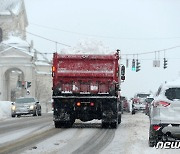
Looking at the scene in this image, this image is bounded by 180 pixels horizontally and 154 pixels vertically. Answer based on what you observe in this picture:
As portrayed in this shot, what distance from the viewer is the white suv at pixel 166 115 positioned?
43.0 feet

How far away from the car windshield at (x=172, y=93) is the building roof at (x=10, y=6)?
85.9 metres

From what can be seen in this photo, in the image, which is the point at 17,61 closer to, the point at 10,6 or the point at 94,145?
the point at 10,6

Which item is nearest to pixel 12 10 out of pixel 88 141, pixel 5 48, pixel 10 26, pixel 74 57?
pixel 10 26

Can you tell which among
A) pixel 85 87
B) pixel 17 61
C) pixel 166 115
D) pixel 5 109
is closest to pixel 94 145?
pixel 166 115

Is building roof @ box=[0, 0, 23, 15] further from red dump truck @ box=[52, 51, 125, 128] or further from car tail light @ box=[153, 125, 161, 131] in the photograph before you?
car tail light @ box=[153, 125, 161, 131]

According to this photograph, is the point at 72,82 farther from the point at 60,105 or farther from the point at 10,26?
the point at 10,26

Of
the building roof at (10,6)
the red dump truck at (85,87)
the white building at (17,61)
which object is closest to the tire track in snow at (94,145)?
the red dump truck at (85,87)

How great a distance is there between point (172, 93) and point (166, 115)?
0.58 meters

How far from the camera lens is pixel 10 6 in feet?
327

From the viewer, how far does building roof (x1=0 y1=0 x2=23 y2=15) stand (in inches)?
3841

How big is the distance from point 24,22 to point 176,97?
9377 centimetres

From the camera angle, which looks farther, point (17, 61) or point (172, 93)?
point (17, 61)

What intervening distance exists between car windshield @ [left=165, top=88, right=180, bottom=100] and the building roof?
3380 inches

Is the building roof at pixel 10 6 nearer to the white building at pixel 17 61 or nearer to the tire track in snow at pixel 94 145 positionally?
the white building at pixel 17 61
